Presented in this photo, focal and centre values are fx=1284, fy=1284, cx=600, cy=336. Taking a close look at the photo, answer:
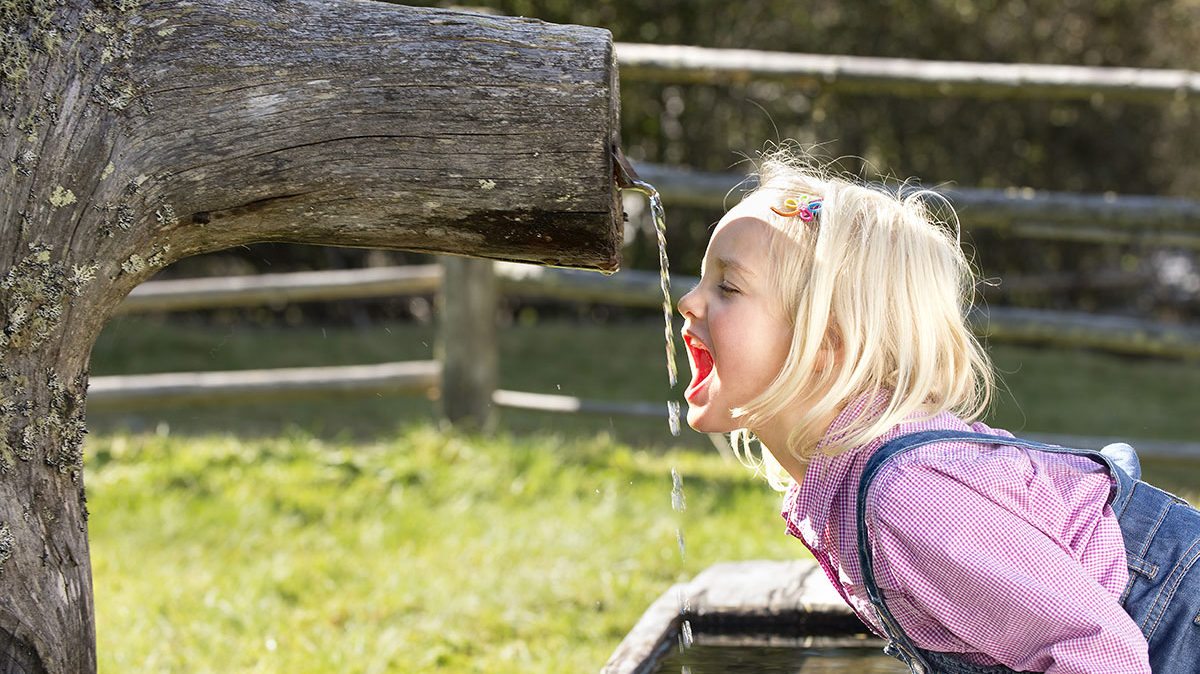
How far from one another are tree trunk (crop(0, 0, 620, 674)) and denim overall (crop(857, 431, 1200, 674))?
57 cm

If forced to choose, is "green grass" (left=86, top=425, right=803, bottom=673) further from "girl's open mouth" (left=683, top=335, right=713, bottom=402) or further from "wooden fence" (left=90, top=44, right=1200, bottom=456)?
"girl's open mouth" (left=683, top=335, right=713, bottom=402)

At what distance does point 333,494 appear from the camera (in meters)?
4.24

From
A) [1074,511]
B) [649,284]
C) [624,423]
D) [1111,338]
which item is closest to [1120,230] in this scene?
[1111,338]

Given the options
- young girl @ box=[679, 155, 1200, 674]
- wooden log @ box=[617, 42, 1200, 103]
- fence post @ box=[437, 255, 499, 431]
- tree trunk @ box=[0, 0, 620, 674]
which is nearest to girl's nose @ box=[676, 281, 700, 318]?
young girl @ box=[679, 155, 1200, 674]

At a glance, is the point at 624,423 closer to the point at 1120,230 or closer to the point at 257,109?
the point at 1120,230

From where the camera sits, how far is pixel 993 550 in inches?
66.2

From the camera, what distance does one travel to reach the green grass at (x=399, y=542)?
305cm

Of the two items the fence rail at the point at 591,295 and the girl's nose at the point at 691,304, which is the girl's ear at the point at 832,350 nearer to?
the girl's nose at the point at 691,304

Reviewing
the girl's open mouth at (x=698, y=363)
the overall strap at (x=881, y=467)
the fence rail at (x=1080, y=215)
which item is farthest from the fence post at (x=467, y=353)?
the overall strap at (x=881, y=467)

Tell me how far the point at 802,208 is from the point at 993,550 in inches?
23.1

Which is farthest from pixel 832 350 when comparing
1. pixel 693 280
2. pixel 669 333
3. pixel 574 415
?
pixel 574 415

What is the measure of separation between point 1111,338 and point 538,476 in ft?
7.19

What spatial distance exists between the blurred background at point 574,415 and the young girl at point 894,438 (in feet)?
1.63

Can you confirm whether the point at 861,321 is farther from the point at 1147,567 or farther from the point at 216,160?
the point at 216,160
